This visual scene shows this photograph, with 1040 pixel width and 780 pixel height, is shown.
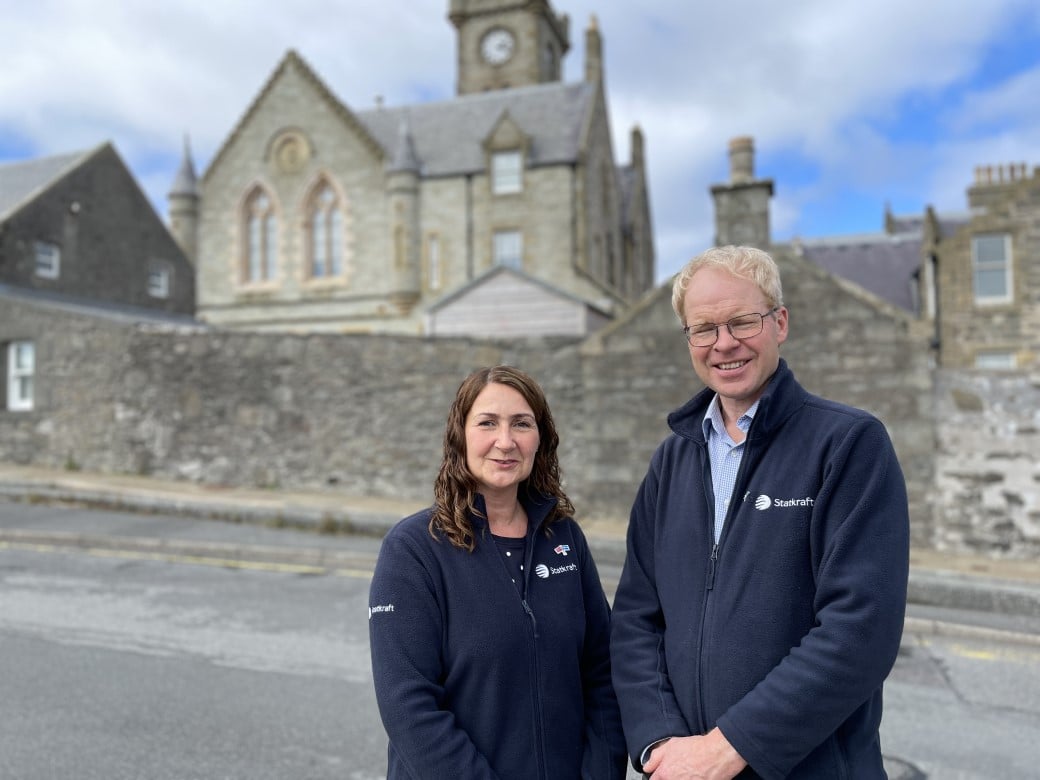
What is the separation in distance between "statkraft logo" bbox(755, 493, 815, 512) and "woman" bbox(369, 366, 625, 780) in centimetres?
58

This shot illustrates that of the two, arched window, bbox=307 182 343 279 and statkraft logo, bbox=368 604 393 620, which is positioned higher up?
arched window, bbox=307 182 343 279

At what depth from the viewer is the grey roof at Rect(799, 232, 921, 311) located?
77.7ft

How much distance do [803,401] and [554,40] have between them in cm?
4482

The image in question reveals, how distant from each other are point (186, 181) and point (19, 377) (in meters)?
18.8

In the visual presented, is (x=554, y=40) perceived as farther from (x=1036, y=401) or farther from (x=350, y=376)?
(x=1036, y=401)

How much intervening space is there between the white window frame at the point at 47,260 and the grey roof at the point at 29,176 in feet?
4.12

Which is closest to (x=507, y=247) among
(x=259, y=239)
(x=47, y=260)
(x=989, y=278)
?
(x=259, y=239)

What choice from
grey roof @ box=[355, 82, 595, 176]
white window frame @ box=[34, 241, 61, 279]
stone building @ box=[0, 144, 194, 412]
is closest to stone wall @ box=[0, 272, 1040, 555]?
stone building @ box=[0, 144, 194, 412]

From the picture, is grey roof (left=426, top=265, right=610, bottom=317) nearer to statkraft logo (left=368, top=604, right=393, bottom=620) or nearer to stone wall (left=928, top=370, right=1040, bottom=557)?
stone wall (left=928, top=370, right=1040, bottom=557)

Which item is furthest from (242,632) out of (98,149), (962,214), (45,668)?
(98,149)

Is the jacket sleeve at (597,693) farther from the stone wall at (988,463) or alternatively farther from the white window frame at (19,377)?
Answer: the white window frame at (19,377)

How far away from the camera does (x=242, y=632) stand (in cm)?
589

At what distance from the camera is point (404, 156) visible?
94.3ft

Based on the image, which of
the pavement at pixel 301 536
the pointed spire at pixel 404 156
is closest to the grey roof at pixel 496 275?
the pavement at pixel 301 536
